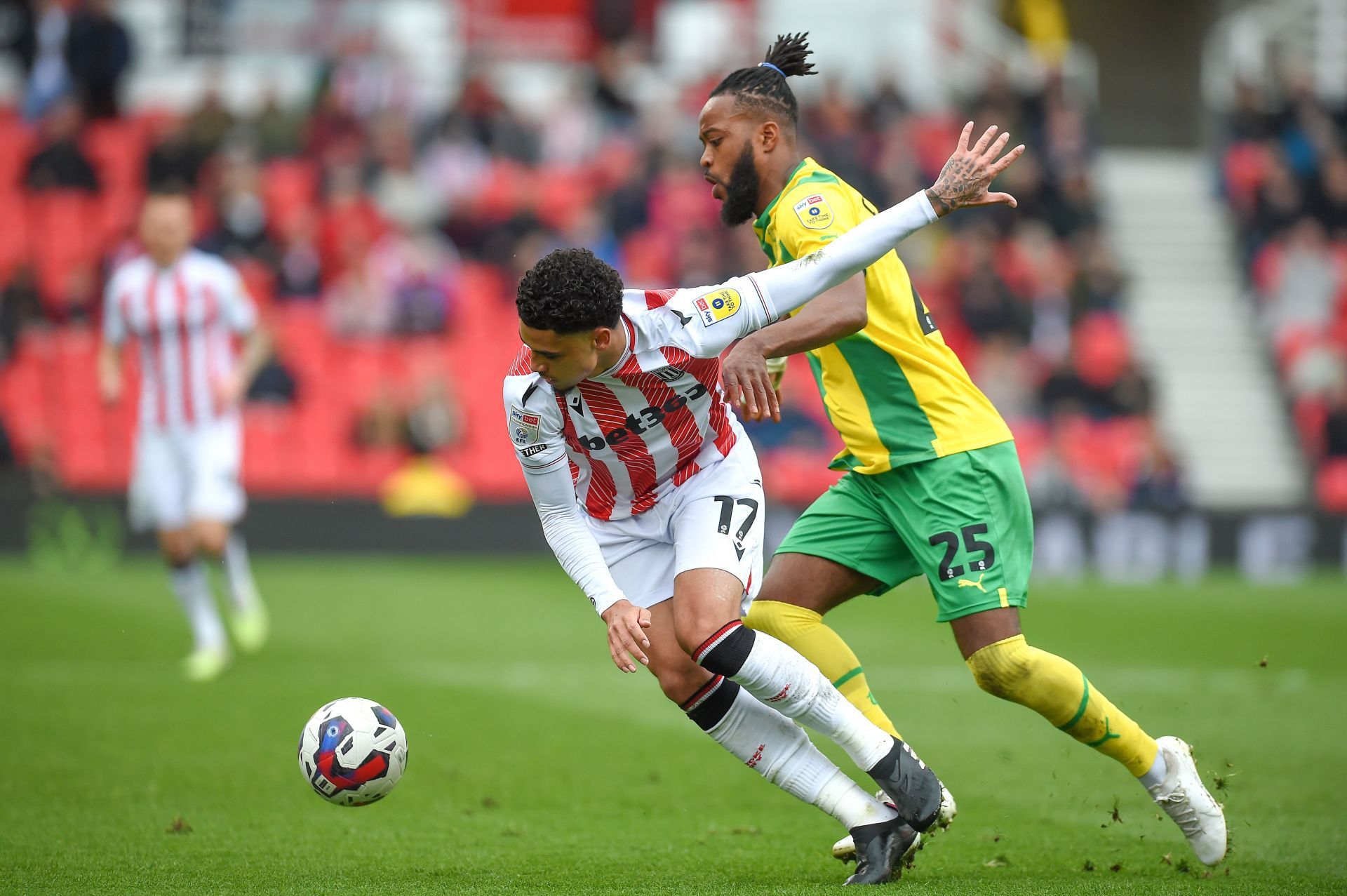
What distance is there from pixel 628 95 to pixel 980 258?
521 cm

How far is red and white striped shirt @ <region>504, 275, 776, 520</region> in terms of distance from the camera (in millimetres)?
4832

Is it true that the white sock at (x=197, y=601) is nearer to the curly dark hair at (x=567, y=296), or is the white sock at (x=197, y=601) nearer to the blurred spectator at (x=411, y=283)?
the curly dark hair at (x=567, y=296)

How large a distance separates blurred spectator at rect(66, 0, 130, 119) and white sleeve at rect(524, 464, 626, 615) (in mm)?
15542

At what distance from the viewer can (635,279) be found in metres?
18.0

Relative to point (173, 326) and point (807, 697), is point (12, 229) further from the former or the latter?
point (807, 697)

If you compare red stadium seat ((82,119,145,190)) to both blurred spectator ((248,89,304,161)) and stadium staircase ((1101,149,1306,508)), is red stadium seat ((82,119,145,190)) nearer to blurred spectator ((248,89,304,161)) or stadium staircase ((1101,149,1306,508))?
blurred spectator ((248,89,304,161))

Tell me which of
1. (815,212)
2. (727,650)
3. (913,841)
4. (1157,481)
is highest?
(815,212)

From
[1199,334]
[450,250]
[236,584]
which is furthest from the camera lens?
[1199,334]

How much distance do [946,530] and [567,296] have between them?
1.54 metres

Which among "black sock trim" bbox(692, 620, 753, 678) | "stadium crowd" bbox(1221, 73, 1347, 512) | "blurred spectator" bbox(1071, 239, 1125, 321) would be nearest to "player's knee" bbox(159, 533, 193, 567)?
"black sock trim" bbox(692, 620, 753, 678)

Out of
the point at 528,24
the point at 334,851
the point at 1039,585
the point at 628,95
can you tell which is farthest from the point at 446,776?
the point at 528,24

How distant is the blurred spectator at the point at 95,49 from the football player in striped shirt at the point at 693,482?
15513mm

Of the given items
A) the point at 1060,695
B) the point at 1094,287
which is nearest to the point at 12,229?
the point at 1094,287

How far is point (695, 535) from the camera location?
197 inches
